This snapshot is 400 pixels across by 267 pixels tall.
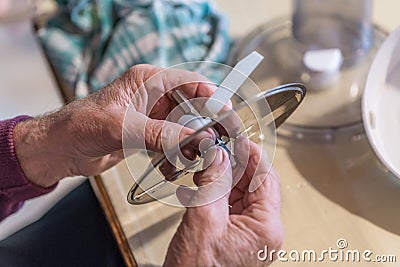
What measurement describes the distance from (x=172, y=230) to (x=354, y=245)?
19 centimetres

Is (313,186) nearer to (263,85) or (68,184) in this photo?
(263,85)

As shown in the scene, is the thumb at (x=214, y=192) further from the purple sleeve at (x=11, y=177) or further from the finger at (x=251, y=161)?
the purple sleeve at (x=11, y=177)

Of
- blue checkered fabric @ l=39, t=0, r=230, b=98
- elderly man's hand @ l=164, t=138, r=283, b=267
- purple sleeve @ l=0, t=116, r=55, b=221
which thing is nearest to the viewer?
elderly man's hand @ l=164, t=138, r=283, b=267

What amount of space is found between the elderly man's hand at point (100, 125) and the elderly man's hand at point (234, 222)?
0.21 feet

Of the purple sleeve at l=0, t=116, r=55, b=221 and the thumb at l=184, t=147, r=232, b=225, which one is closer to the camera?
the thumb at l=184, t=147, r=232, b=225

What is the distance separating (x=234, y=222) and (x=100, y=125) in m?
0.15

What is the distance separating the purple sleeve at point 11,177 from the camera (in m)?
0.61

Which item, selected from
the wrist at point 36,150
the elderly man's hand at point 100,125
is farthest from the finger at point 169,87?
the wrist at point 36,150

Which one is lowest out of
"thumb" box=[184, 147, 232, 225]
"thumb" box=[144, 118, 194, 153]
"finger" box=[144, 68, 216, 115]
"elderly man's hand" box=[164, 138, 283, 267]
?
"elderly man's hand" box=[164, 138, 283, 267]

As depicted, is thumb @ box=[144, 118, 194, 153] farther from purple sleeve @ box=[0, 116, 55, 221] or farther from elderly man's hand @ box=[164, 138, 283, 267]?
purple sleeve @ box=[0, 116, 55, 221]

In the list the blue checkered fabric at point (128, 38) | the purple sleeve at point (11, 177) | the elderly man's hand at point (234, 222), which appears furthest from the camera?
the blue checkered fabric at point (128, 38)

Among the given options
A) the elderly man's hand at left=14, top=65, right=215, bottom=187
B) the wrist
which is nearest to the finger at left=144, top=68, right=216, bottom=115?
the elderly man's hand at left=14, top=65, right=215, bottom=187

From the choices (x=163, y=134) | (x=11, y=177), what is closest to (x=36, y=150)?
(x=11, y=177)

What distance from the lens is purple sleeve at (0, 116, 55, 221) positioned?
0.61 m
